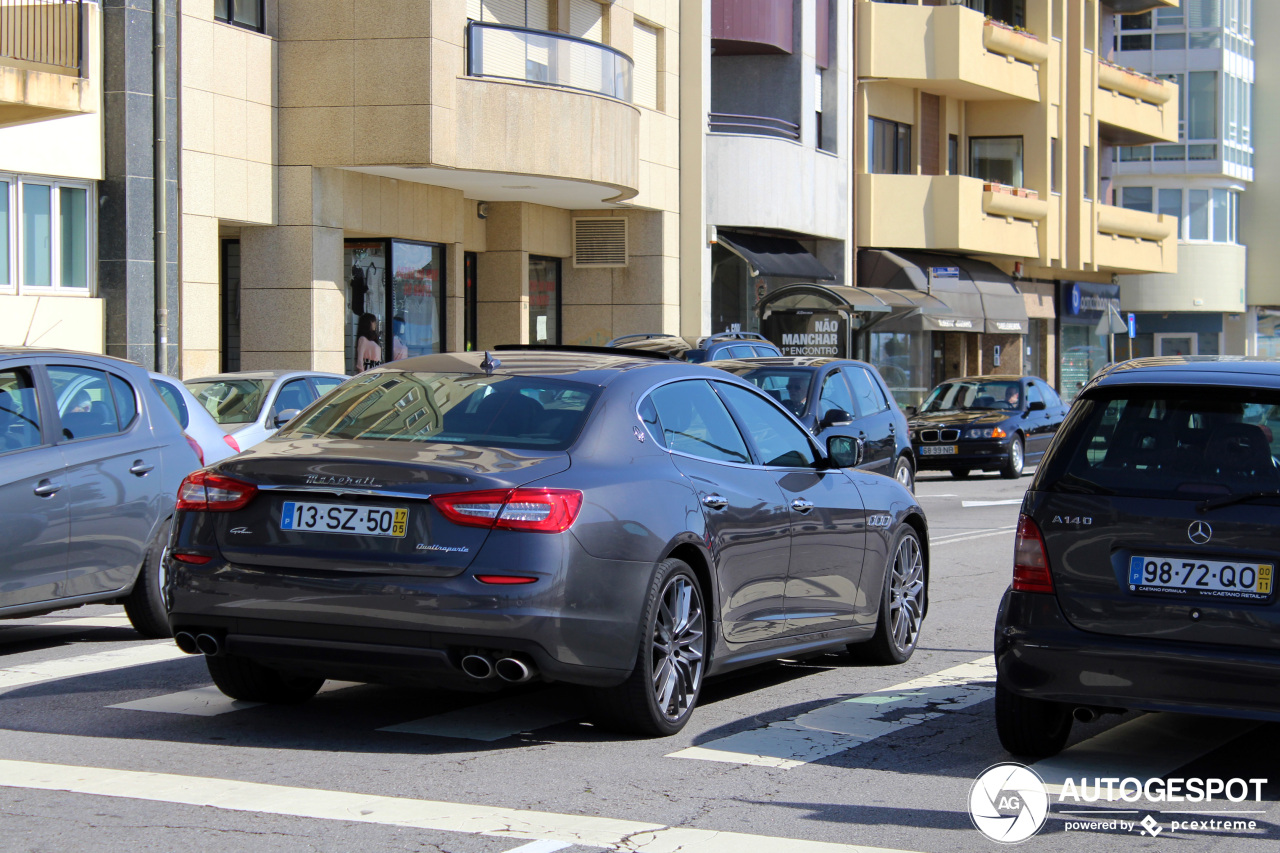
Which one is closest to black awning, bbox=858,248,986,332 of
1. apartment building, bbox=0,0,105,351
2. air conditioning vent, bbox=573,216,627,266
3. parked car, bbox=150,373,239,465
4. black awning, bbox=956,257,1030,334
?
black awning, bbox=956,257,1030,334

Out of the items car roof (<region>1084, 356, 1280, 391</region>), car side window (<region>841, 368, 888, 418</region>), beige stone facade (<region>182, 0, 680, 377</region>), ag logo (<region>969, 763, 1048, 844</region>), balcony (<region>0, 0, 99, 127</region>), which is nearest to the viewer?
ag logo (<region>969, 763, 1048, 844</region>)

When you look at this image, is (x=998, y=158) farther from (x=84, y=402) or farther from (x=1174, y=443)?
(x=1174, y=443)

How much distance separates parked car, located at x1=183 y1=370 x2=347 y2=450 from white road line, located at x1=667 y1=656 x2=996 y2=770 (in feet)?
26.9

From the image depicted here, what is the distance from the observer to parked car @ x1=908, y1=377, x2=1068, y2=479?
24.8 meters

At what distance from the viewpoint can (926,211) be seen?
3778 centimetres

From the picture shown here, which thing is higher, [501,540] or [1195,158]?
[1195,158]

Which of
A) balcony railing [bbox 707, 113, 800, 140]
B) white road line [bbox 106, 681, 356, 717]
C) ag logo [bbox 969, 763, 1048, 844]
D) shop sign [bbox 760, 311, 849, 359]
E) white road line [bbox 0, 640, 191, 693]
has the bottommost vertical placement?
ag logo [bbox 969, 763, 1048, 844]

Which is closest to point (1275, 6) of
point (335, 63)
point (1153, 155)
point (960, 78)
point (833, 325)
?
point (1153, 155)

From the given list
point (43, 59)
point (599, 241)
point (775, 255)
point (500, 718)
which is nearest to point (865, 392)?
point (43, 59)

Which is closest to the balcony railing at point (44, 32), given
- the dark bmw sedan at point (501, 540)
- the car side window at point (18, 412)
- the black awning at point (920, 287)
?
the car side window at point (18, 412)

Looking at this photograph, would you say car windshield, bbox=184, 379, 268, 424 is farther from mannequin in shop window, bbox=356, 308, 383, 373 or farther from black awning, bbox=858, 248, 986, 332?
black awning, bbox=858, 248, 986, 332

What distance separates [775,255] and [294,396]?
64.4ft

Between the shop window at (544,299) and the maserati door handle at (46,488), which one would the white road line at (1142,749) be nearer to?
the maserati door handle at (46,488)

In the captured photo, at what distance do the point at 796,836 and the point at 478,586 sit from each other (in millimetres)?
1467
